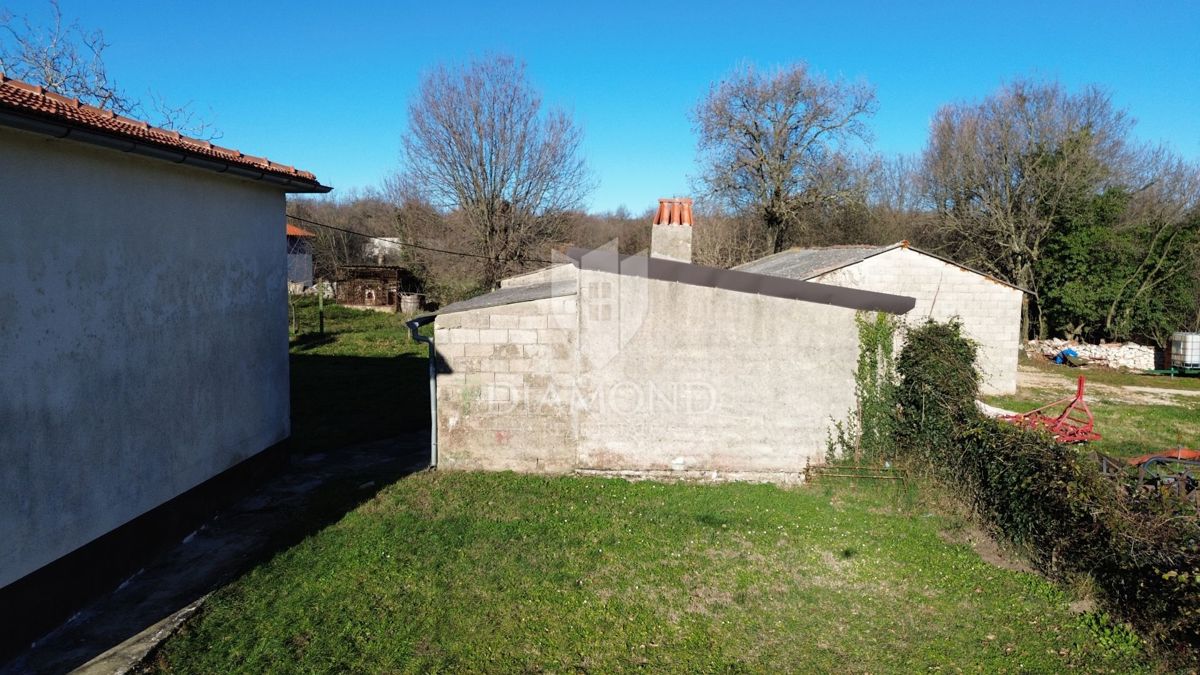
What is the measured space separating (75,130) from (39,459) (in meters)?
2.70

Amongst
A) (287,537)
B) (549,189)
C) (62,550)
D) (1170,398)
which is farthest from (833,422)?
(549,189)

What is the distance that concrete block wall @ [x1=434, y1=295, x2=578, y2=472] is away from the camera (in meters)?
10.0

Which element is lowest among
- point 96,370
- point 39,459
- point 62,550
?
point 62,550

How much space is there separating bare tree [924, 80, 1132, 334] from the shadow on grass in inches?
969

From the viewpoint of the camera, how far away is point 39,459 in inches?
213

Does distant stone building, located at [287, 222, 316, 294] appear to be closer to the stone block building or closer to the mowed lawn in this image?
the stone block building

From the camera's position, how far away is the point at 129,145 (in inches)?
244

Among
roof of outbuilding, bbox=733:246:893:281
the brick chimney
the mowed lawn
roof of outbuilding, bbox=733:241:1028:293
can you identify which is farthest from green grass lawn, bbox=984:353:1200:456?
the brick chimney

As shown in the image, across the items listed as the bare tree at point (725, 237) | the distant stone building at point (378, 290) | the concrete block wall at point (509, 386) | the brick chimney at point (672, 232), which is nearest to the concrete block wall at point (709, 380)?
the concrete block wall at point (509, 386)

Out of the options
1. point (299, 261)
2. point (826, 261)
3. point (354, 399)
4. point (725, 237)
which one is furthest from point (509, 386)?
point (299, 261)

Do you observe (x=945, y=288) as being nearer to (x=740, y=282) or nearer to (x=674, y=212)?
(x=674, y=212)

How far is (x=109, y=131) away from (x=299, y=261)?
28.5 m

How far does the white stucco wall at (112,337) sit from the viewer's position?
17.3 ft

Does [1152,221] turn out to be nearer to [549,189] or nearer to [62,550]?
[549,189]
